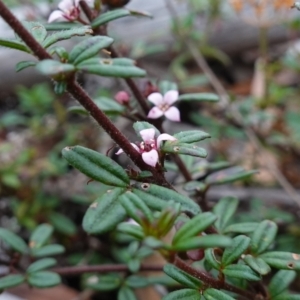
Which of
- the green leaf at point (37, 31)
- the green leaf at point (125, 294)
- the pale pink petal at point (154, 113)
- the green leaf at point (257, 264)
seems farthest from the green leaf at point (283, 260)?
the green leaf at point (37, 31)

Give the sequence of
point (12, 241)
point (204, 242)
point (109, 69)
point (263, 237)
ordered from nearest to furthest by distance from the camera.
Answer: point (204, 242)
point (109, 69)
point (263, 237)
point (12, 241)

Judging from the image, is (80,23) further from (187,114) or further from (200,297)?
(187,114)

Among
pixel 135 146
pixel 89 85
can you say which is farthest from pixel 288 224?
pixel 89 85

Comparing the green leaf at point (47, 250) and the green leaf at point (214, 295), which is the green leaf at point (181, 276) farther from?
the green leaf at point (47, 250)

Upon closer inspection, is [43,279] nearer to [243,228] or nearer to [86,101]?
[243,228]

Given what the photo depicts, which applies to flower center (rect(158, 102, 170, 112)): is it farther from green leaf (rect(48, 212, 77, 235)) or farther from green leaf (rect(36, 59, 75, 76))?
green leaf (rect(48, 212, 77, 235))

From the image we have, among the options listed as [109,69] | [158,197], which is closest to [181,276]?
[158,197]
